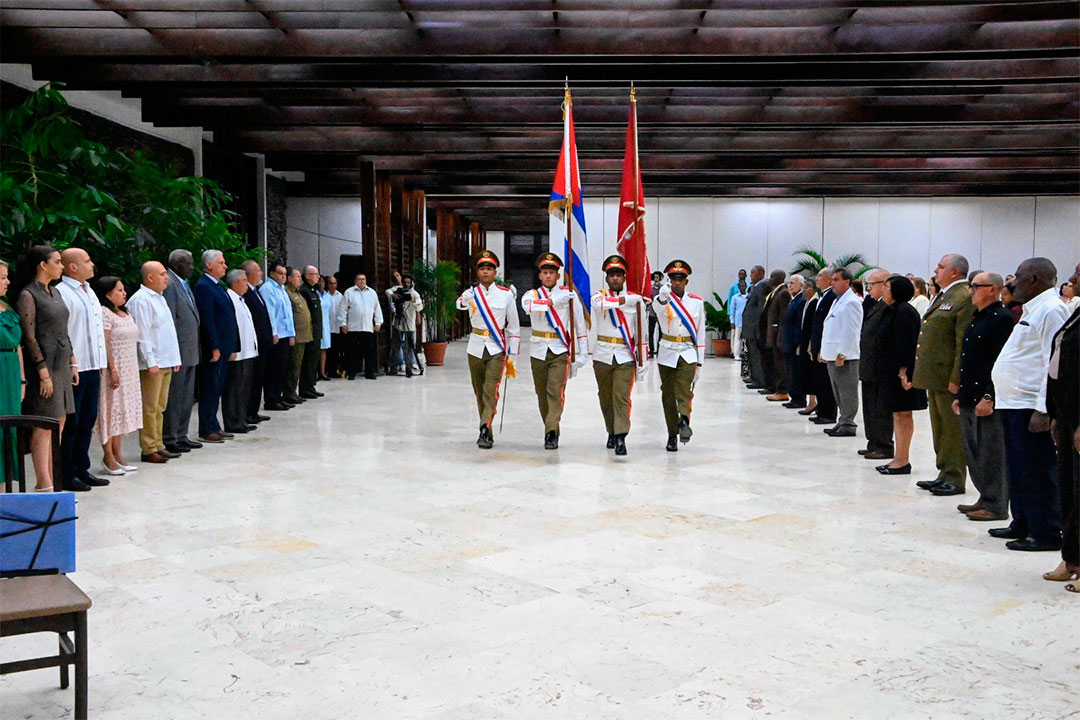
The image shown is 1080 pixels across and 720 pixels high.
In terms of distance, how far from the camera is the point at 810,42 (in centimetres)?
891

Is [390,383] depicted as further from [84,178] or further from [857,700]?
[857,700]

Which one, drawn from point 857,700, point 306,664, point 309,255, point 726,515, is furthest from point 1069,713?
point 309,255

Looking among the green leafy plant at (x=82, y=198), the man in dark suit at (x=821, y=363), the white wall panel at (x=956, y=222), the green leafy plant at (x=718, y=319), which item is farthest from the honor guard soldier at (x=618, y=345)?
the white wall panel at (x=956, y=222)

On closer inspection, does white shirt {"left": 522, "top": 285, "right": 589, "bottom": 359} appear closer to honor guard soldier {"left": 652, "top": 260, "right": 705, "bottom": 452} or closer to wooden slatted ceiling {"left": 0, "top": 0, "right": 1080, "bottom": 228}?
honor guard soldier {"left": 652, "top": 260, "right": 705, "bottom": 452}

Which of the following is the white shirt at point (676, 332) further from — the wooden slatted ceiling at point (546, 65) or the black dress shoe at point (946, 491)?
the black dress shoe at point (946, 491)

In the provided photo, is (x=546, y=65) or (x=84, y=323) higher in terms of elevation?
(x=546, y=65)

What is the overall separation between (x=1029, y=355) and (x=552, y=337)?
411 cm

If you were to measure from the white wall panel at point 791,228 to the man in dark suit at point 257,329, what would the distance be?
14762 millimetres

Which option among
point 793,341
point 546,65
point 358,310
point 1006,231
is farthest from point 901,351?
point 1006,231

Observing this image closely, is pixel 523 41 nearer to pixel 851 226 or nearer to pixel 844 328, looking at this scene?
pixel 844 328

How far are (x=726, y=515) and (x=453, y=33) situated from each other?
5.16 m

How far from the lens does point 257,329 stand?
391 inches

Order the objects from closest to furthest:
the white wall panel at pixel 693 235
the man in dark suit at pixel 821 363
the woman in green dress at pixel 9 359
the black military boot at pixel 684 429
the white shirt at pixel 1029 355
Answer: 1. the white shirt at pixel 1029 355
2. the woman in green dress at pixel 9 359
3. the black military boot at pixel 684 429
4. the man in dark suit at pixel 821 363
5. the white wall panel at pixel 693 235

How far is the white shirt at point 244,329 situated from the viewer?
29.9ft
